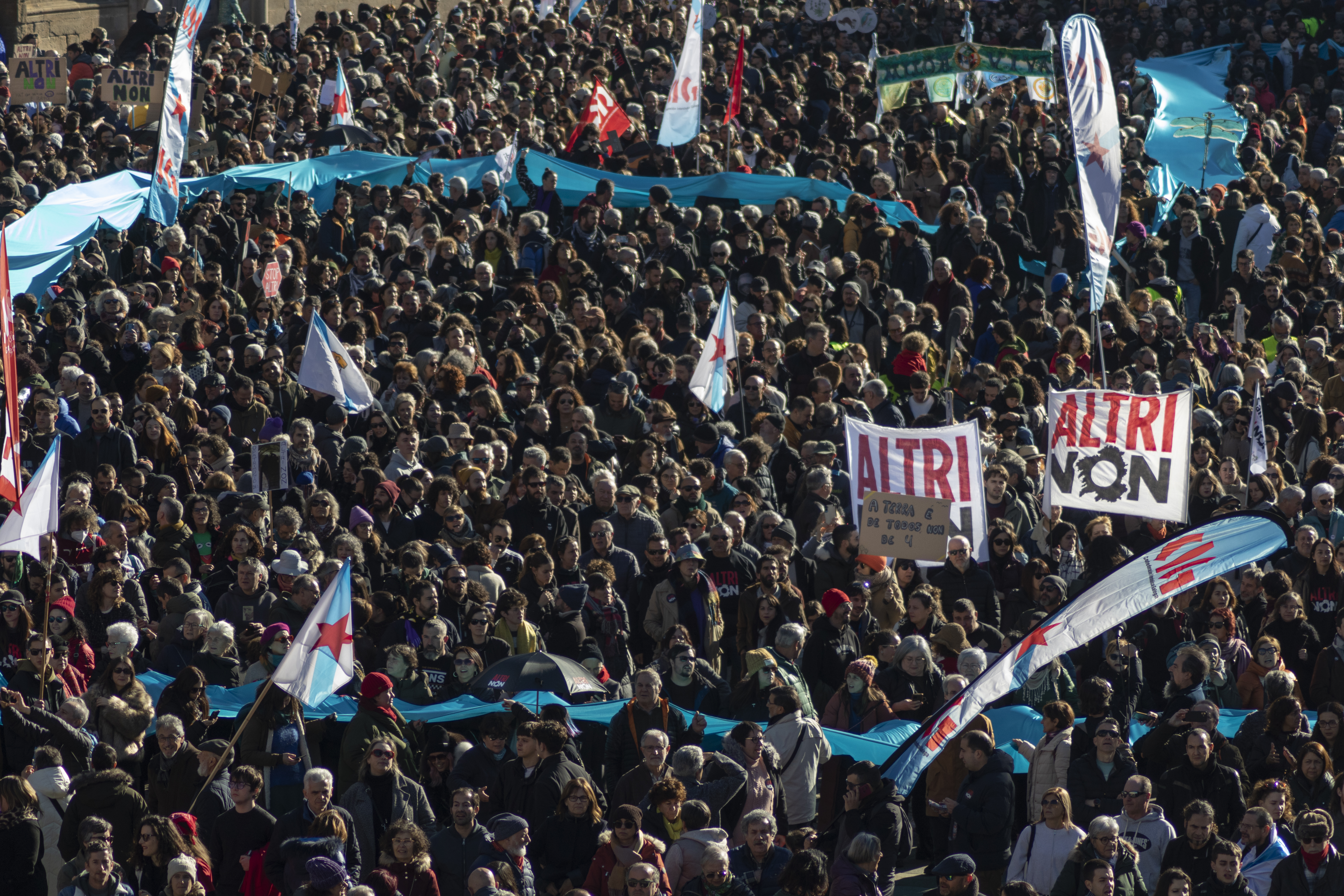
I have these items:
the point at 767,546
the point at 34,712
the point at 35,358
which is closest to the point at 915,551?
the point at 767,546

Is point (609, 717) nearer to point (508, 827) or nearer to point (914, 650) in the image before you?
point (914, 650)

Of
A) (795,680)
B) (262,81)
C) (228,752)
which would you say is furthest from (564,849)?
(262,81)

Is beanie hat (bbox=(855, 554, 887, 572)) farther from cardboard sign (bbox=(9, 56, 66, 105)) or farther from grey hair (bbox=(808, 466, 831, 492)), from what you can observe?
cardboard sign (bbox=(9, 56, 66, 105))

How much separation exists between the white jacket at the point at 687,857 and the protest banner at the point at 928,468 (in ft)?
12.7

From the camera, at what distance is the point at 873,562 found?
12430mm

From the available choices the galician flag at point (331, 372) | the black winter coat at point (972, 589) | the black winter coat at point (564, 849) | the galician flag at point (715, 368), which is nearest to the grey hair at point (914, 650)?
the black winter coat at point (972, 589)

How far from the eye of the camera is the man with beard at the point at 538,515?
12477mm

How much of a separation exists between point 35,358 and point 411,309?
2.84 metres

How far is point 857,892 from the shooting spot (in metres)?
8.53

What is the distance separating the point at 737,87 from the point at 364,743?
13.1 meters

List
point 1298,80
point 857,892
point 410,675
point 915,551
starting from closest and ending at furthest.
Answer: point 857,892, point 410,675, point 915,551, point 1298,80

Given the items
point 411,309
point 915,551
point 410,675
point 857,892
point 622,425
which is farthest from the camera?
point 411,309

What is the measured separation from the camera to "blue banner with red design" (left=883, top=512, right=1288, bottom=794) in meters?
8.34

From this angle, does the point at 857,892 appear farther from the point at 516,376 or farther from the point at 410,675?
the point at 516,376
